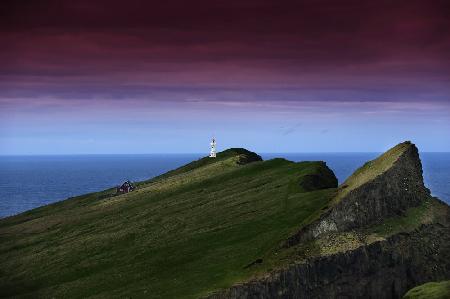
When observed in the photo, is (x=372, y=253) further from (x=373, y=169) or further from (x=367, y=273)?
(x=373, y=169)

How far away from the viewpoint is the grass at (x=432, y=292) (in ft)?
191

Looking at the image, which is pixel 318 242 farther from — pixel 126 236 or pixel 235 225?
pixel 126 236

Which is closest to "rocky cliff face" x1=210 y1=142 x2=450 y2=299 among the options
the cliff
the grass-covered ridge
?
the cliff

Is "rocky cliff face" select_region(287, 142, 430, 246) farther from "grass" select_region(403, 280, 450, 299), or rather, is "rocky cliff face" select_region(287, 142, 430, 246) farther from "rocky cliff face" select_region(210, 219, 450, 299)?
"grass" select_region(403, 280, 450, 299)

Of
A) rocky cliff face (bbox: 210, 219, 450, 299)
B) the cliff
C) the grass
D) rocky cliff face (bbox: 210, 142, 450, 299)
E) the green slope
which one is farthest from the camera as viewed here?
the green slope

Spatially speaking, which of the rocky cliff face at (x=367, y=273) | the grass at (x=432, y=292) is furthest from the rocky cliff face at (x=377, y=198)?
the grass at (x=432, y=292)

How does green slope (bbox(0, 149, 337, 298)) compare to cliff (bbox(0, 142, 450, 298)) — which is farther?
green slope (bbox(0, 149, 337, 298))

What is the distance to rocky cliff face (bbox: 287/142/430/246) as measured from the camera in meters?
72.7

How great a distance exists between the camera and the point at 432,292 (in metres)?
59.8

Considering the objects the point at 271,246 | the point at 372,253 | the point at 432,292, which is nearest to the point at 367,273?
the point at 372,253

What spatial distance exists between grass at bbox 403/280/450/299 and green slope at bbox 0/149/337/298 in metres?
16.0

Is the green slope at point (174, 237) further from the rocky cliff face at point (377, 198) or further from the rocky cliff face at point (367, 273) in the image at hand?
the rocky cliff face at point (367, 273)

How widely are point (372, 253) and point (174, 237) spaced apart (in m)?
33.6

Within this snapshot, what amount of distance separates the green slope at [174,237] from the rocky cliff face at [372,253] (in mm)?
2336
